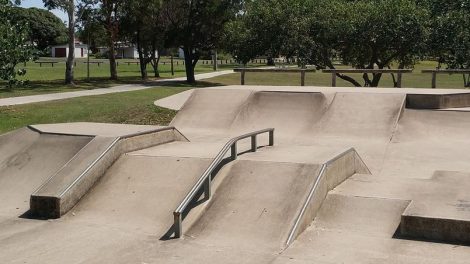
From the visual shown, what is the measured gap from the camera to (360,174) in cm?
935

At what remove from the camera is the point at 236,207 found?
7.51 metres

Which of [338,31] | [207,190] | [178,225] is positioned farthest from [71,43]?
[178,225]

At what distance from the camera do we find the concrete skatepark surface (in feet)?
20.9

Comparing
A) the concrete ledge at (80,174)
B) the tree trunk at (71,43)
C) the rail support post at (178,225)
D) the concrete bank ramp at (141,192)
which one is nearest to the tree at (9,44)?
the concrete ledge at (80,174)

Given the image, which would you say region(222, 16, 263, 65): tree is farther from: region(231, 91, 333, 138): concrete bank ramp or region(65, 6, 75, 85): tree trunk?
region(231, 91, 333, 138): concrete bank ramp

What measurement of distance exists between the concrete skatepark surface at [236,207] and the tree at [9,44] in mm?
6955

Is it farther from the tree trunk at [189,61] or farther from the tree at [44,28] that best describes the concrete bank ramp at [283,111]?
the tree at [44,28]

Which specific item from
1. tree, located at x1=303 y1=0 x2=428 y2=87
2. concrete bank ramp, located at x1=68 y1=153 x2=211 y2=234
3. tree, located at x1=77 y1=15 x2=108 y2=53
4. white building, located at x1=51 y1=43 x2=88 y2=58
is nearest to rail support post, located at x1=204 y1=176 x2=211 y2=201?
concrete bank ramp, located at x1=68 y1=153 x2=211 y2=234

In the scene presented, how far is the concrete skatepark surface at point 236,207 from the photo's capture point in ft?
20.9

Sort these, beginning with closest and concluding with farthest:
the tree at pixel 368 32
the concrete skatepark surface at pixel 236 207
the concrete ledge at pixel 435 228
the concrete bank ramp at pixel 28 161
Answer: the concrete skatepark surface at pixel 236 207 → the concrete ledge at pixel 435 228 → the concrete bank ramp at pixel 28 161 → the tree at pixel 368 32

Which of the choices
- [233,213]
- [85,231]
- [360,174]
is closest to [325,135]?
[360,174]

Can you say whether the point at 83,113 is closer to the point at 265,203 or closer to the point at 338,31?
the point at 265,203

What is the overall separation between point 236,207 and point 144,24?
31.4m

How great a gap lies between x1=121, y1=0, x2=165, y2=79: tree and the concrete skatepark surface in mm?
25002
